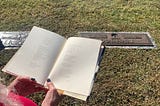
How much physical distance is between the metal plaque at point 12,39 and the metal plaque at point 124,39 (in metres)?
0.90

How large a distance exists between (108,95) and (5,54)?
64.6 inches

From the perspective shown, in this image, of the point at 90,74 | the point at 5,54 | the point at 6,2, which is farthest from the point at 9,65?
the point at 6,2

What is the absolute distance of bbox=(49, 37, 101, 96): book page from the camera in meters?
3.02

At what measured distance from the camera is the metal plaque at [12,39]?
5566mm

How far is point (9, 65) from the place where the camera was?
3.11m

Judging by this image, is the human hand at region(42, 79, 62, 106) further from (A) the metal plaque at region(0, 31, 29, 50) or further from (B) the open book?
(A) the metal plaque at region(0, 31, 29, 50)

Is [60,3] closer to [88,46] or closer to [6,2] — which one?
[6,2]

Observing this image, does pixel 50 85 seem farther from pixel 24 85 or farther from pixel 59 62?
pixel 59 62

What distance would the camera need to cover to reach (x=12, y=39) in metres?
5.69

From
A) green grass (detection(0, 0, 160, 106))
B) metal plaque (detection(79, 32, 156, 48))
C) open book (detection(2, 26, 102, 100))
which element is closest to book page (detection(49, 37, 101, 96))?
open book (detection(2, 26, 102, 100))

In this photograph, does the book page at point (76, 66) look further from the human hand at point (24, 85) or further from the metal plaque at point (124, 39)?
the metal plaque at point (124, 39)

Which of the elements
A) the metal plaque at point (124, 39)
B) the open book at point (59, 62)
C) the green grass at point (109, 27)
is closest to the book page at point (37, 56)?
the open book at point (59, 62)

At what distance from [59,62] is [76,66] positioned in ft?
0.48

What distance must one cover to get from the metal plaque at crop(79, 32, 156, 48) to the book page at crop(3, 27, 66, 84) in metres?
2.23
